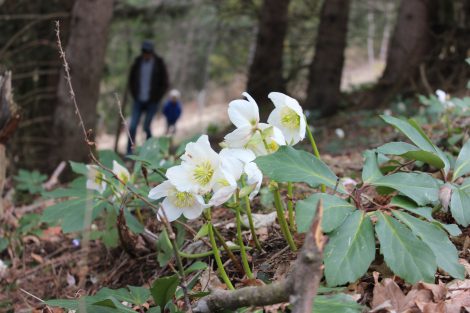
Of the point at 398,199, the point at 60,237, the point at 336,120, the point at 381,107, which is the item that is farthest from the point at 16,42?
the point at 398,199

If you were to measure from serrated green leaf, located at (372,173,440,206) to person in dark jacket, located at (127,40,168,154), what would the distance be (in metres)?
6.79

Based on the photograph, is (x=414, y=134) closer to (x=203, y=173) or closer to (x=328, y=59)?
(x=203, y=173)

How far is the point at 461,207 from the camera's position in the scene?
4.57 ft

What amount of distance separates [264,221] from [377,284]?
703mm

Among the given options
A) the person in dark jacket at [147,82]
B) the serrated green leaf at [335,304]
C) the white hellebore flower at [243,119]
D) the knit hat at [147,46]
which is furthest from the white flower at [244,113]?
the knit hat at [147,46]

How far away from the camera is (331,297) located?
1.16 meters

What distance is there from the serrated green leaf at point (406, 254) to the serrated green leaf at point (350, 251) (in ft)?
→ 0.12

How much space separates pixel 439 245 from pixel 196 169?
63 cm

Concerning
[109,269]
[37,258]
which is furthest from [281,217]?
[37,258]

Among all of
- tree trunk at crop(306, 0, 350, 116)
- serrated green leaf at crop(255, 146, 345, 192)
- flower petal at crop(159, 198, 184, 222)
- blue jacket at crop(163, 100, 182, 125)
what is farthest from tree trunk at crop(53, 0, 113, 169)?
blue jacket at crop(163, 100, 182, 125)

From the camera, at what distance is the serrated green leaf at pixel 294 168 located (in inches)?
50.1

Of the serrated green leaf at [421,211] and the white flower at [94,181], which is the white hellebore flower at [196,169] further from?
the white flower at [94,181]

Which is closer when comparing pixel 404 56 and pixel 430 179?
pixel 430 179

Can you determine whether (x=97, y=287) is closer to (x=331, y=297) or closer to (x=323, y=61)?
(x=331, y=297)
